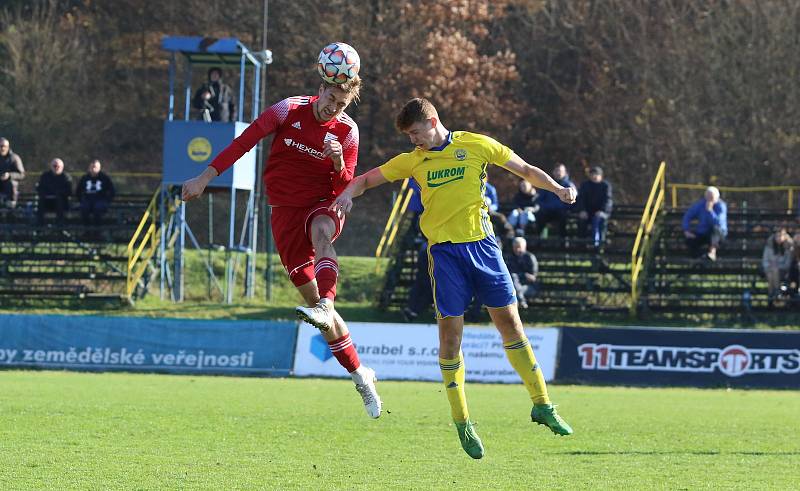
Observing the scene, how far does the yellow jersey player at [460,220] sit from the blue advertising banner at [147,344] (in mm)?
11100

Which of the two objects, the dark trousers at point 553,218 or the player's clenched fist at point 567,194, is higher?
the player's clenched fist at point 567,194

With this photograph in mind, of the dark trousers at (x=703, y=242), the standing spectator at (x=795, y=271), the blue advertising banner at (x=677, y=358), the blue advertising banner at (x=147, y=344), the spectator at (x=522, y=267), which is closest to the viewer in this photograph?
the blue advertising banner at (x=677, y=358)

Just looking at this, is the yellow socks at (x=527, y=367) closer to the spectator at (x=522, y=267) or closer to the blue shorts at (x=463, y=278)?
the blue shorts at (x=463, y=278)

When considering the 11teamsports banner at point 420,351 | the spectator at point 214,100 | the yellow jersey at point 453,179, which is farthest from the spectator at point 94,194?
the yellow jersey at point 453,179

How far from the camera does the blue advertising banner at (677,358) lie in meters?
18.9

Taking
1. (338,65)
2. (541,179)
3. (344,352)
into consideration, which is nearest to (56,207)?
(344,352)

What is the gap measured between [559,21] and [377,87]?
23.7 ft

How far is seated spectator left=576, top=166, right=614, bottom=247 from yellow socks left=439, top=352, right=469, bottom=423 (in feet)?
49.6

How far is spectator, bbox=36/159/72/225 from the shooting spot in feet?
81.4

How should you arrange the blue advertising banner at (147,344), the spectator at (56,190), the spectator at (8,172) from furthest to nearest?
the spectator at (56,190) < the spectator at (8,172) < the blue advertising banner at (147,344)

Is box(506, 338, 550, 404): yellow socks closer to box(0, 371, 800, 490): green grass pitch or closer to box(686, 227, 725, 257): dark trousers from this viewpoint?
box(0, 371, 800, 490): green grass pitch

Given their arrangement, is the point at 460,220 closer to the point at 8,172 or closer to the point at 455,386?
the point at 455,386

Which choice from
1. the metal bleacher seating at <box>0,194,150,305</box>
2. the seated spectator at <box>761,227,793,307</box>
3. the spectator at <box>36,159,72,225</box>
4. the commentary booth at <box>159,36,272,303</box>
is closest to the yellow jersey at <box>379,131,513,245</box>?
the commentary booth at <box>159,36,272,303</box>

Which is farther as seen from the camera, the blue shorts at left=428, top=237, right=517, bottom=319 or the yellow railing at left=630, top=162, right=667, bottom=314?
the yellow railing at left=630, top=162, right=667, bottom=314
